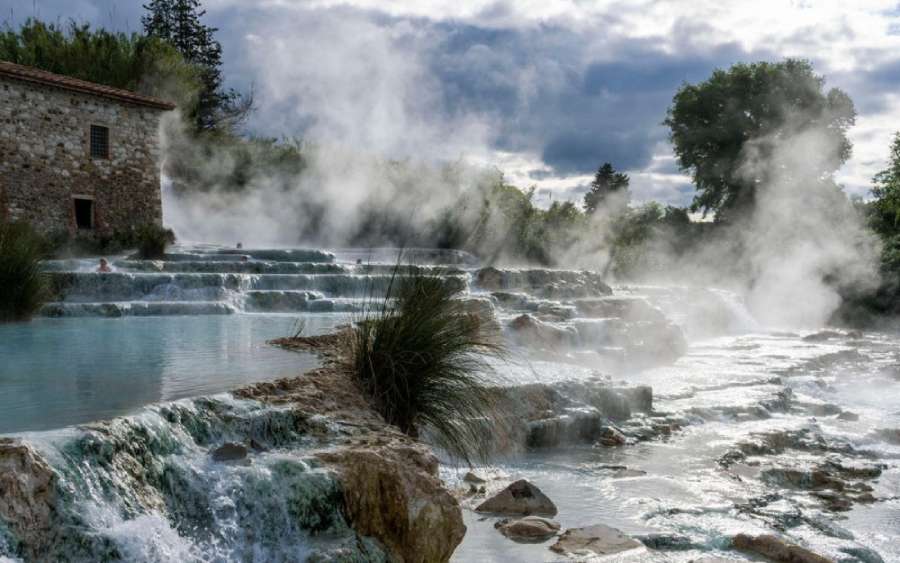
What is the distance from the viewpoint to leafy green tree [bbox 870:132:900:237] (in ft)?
71.4

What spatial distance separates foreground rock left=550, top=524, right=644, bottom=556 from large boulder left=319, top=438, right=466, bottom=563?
84cm

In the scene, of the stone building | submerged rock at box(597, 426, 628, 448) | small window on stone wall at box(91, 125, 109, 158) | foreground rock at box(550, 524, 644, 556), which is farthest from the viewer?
small window on stone wall at box(91, 125, 109, 158)

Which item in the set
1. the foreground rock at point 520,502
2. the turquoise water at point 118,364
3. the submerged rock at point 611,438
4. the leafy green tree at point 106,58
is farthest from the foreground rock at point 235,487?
the leafy green tree at point 106,58

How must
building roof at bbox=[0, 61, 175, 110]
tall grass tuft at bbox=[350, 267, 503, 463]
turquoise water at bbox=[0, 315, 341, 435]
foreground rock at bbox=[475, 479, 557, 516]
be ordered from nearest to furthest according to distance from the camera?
turquoise water at bbox=[0, 315, 341, 435] < tall grass tuft at bbox=[350, 267, 503, 463] < foreground rock at bbox=[475, 479, 557, 516] < building roof at bbox=[0, 61, 175, 110]

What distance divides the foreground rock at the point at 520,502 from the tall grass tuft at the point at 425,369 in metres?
0.37

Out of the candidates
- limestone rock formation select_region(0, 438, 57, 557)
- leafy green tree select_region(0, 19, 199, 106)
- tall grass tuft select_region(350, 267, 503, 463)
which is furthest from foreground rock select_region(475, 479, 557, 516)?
leafy green tree select_region(0, 19, 199, 106)

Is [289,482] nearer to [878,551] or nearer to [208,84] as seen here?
[878,551]

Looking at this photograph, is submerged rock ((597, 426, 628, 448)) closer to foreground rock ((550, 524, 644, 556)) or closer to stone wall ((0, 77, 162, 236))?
foreground rock ((550, 524, 644, 556))

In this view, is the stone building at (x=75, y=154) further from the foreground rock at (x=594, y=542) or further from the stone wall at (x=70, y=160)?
the foreground rock at (x=594, y=542)

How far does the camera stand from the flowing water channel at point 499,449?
3.32m

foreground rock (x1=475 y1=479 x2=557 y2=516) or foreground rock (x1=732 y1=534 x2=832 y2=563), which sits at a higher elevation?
foreground rock (x1=475 y1=479 x2=557 y2=516)

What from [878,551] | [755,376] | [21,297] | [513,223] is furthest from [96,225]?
[878,551]

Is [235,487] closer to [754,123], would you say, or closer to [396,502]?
[396,502]

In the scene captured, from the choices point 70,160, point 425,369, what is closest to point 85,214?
point 70,160
